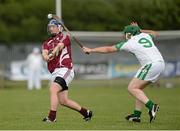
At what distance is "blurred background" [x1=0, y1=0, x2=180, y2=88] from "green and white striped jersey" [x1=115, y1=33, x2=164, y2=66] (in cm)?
640

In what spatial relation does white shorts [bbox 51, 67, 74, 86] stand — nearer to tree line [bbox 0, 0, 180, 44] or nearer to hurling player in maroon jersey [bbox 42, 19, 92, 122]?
hurling player in maroon jersey [bbox 42, 19, 92, 122]

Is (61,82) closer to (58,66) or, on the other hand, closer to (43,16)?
(58,66)

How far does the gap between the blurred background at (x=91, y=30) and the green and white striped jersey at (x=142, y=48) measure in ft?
21.0

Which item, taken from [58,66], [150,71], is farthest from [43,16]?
[150,71]

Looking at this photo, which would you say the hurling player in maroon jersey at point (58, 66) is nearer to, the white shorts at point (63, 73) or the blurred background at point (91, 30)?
the white shorts at point (63, 73)

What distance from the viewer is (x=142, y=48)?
1459cm

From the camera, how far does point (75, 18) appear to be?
5616 cm

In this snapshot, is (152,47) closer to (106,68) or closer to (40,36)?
(106,68)

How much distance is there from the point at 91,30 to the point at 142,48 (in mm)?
39673

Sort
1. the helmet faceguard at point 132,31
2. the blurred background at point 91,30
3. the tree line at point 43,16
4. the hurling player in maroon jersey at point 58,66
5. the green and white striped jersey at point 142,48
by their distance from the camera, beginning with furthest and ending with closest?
the tree line at point 43,16, the blurred background at point 91,30, the helmet faceguard at point 132,31, the hurling player in maroon jersey at point 58,66, the green and white striped jersey at point 142,48

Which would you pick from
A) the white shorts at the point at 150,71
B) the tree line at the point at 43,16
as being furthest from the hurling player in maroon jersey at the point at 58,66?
the tree line at the point at 43,16

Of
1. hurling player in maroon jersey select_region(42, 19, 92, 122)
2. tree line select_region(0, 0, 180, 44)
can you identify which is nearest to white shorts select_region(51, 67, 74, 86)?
hurling player in maroon jersey select_region(42, 19, 92, 122)

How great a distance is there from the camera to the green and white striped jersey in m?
14.5

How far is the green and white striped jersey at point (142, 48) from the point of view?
1449 cm
